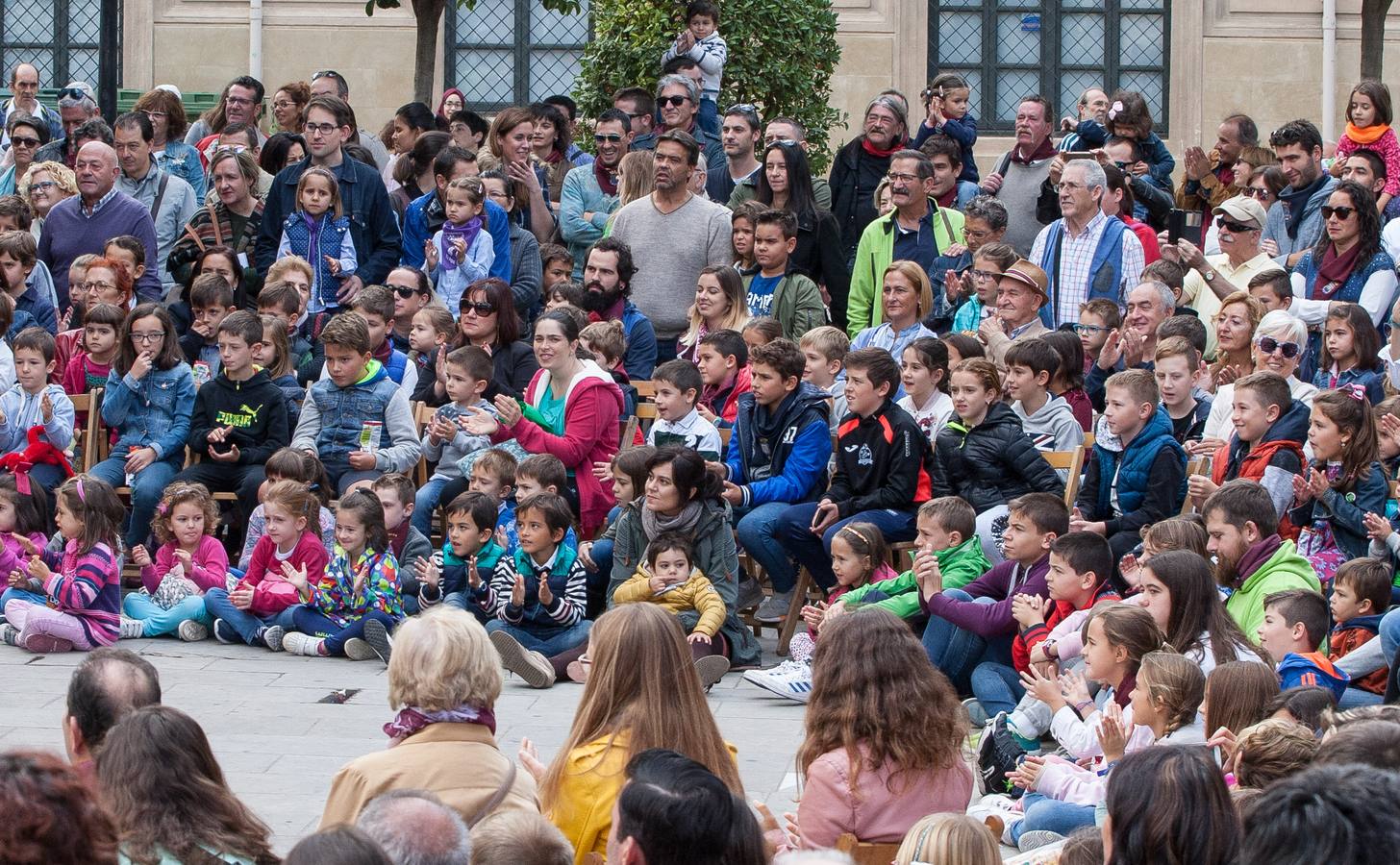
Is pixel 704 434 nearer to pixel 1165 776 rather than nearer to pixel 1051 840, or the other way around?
pixel 1051 840

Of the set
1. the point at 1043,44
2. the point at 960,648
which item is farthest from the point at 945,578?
the point at 1043,44

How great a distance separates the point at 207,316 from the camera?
1178cm

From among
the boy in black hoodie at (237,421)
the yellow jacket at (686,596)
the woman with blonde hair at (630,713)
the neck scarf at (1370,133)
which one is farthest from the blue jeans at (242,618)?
the neck scarf at (1370,133)

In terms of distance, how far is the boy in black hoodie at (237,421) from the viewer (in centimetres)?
1073

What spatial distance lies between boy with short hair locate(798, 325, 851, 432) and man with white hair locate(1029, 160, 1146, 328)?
5.00ft

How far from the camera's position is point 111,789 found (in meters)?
4.39

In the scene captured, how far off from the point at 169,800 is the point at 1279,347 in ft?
21.5

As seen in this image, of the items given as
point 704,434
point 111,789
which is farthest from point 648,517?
point 111,789

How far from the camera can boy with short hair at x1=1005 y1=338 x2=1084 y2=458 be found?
32.2 feet

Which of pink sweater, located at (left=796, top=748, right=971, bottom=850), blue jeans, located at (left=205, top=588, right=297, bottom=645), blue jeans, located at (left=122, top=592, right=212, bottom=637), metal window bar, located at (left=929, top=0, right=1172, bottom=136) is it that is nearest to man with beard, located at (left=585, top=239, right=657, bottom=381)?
blue jeans, located at (left=205, top=588, right=297, bottom=645)

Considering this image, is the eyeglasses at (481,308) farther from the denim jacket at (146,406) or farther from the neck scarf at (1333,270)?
the neck scarf at (1333,270)

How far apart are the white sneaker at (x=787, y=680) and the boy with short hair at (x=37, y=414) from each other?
4.45 meters

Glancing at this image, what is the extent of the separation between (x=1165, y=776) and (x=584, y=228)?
9709 millimetres

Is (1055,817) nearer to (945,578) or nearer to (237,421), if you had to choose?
(945,578)
